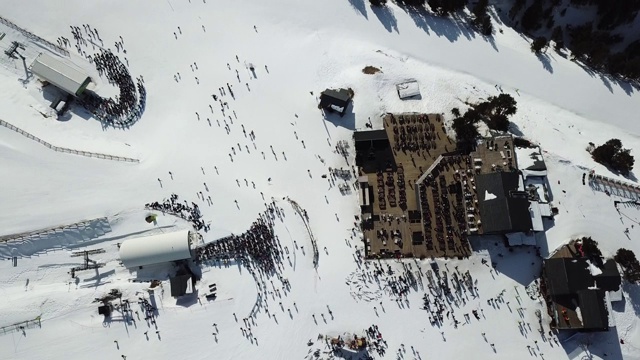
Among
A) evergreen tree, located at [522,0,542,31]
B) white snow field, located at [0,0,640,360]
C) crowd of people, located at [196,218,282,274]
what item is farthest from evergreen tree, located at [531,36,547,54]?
crowd of people, located at [196,218,282,274]

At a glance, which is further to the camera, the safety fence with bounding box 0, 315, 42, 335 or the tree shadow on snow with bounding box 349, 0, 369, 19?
the tree shadow on snow with bounding box 349, 0, 369, 19

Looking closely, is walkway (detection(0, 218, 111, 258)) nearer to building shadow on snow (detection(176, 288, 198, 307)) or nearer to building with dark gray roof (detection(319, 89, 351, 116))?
building shadow on snow (detection(176, 288, 198, 307))

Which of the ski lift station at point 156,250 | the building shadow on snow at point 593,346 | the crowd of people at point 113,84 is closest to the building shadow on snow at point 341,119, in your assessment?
the ski lift station at point 156,250

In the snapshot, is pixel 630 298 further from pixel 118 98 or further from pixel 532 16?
pixel 118 98

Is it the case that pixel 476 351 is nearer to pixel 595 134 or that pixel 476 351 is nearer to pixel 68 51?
pixel 595 134

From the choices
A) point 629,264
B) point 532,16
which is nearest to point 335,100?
point 532,16

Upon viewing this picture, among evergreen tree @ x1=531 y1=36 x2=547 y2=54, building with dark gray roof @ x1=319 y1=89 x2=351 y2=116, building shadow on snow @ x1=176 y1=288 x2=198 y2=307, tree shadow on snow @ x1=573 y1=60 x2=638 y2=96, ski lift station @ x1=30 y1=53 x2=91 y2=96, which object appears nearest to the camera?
building shadow on snow @ x1=176 y1=288 x2=198 y2=307
